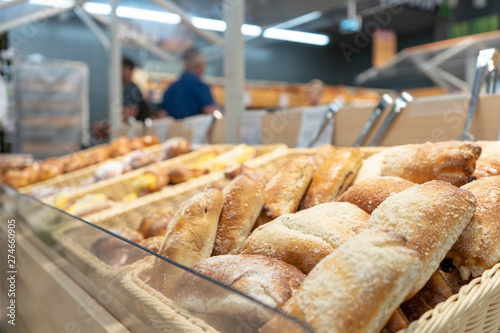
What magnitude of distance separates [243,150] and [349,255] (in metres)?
1.52

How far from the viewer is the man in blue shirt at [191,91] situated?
4.17 m

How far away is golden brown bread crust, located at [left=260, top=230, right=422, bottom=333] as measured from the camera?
48 centimetres

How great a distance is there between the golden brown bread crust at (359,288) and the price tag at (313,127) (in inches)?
52.4

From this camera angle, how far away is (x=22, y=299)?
148 centimetres

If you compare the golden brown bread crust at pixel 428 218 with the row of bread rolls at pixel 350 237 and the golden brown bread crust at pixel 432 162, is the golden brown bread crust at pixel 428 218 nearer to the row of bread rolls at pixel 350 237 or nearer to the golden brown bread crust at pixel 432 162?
the row of bread rolls at pixel 350 237

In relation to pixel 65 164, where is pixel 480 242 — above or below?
above

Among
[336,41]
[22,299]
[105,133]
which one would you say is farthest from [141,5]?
[336,41]

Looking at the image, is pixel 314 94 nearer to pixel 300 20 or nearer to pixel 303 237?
pixel 300 20

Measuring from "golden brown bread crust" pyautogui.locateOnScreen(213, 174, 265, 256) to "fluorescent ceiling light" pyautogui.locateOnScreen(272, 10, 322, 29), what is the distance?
171 centimetres

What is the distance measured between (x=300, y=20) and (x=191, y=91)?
1.90 m

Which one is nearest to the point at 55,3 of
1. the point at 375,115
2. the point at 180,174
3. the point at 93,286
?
the point at 180,174

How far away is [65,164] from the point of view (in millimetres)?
2895

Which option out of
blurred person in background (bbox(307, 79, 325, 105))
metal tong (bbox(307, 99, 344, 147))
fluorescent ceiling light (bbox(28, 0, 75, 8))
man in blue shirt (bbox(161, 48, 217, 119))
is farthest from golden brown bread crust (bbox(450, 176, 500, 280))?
blurred person in background (bbox(307, 79, 325, 105))


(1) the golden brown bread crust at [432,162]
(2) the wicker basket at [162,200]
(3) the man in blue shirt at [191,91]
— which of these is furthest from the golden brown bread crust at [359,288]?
(3) the man in blue shirt at [191,91]
